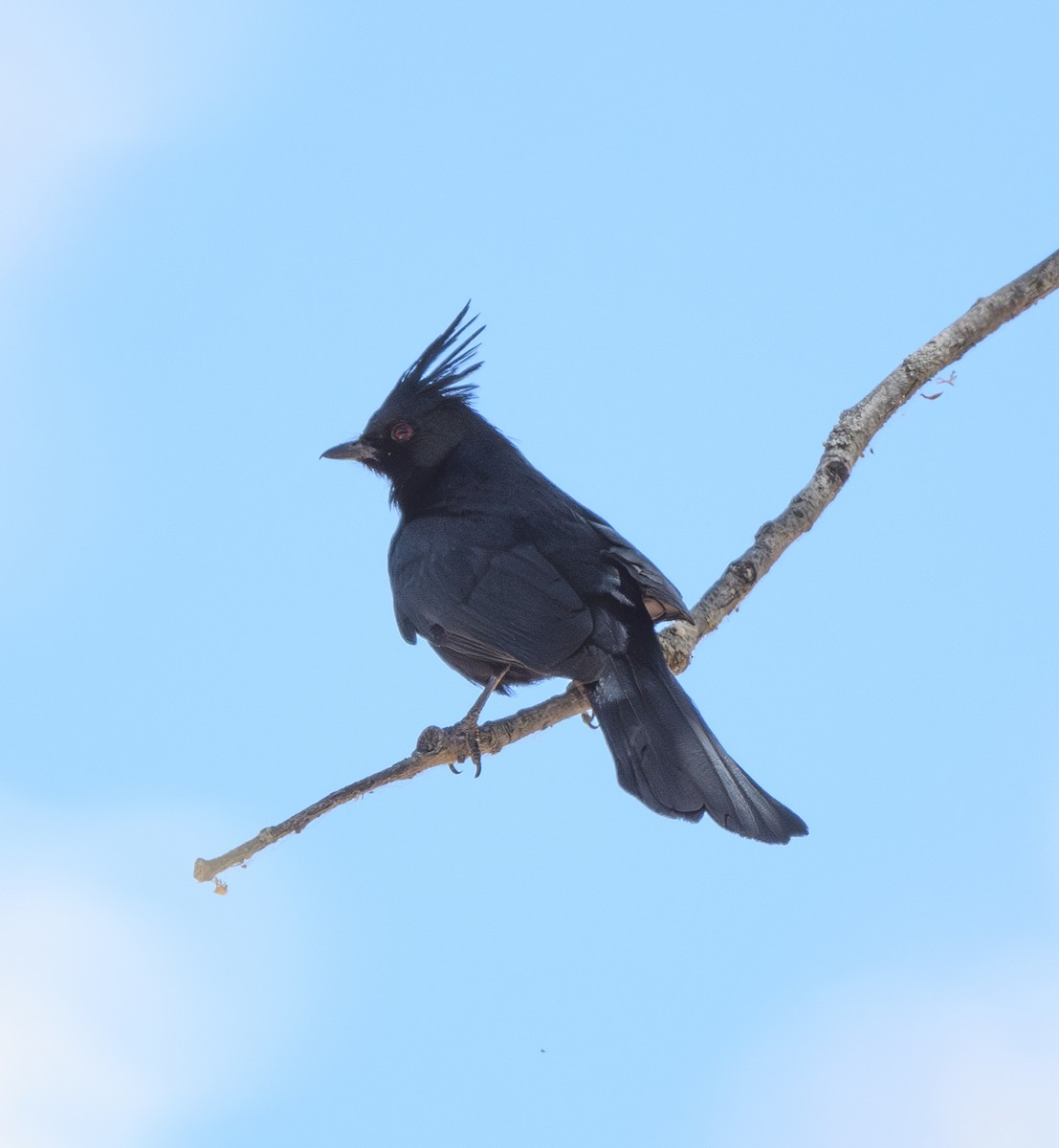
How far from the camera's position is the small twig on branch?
442cm

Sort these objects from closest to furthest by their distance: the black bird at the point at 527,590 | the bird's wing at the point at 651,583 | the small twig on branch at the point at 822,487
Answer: the black bird at the point at 527,590 → the small twig on branch at the point at 822,487 → the bird's wing at the point at 651,583

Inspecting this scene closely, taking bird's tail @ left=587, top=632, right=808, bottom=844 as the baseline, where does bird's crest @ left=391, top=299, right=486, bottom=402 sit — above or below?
above

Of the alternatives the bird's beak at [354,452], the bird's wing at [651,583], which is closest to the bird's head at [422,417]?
the bird's beak at [354,452]

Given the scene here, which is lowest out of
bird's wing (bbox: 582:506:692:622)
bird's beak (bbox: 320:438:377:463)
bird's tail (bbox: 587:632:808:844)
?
bird's tail (bbox: 587:632:808:844)

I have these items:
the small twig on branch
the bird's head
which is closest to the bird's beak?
the bird's head

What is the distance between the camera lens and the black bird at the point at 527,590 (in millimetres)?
4168

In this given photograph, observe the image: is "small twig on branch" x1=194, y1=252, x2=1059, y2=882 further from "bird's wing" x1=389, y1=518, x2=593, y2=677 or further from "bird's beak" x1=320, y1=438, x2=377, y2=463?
"bird's beak" x1=320, y1=438, x2=377, y2=463

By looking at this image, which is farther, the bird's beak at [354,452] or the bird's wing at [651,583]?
the bird's beak at [354,452]

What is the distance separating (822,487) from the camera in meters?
4.68

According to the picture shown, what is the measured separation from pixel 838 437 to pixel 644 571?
2.81 ft

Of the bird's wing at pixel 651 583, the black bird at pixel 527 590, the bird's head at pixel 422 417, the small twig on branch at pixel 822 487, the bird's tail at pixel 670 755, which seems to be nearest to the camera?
the bird's tail at pixel 670 755

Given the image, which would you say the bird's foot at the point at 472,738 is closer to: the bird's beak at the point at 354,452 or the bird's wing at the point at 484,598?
the bird's wing at the point at 484,598

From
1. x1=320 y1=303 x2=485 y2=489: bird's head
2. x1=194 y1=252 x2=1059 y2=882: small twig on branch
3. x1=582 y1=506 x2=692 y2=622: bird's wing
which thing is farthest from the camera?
x1=320 y1=303 x2=485 y2=489: bird's head

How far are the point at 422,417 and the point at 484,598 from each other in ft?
4.59
